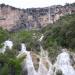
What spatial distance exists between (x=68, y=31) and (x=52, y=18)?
37370 millimetres

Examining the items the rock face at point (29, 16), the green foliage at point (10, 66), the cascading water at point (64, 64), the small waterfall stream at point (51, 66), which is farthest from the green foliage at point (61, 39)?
the rock face at point (29, 16)

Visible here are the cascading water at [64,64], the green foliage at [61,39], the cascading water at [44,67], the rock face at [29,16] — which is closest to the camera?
the cascading water at [44,67]

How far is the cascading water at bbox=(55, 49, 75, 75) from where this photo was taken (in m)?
18.5

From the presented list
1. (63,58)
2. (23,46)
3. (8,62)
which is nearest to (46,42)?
(23,46)

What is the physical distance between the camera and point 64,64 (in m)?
19.9

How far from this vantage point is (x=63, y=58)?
2041 centimetres

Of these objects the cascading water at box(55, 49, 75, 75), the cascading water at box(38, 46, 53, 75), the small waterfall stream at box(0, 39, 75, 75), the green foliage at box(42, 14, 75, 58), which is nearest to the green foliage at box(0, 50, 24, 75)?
the small waterfall stream at box(0, 39, 75, 75)

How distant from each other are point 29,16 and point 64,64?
145ft

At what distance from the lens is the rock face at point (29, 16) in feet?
196

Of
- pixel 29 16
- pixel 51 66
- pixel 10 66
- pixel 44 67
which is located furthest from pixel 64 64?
pixel 29 16

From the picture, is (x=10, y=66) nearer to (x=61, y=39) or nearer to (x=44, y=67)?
(x=44, y=67)

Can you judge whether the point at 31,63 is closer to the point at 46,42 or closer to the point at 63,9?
the point at 46,42

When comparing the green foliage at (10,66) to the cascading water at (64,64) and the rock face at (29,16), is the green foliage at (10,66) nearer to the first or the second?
the cascading water at (64,64)

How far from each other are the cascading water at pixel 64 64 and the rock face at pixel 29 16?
38267 mm
